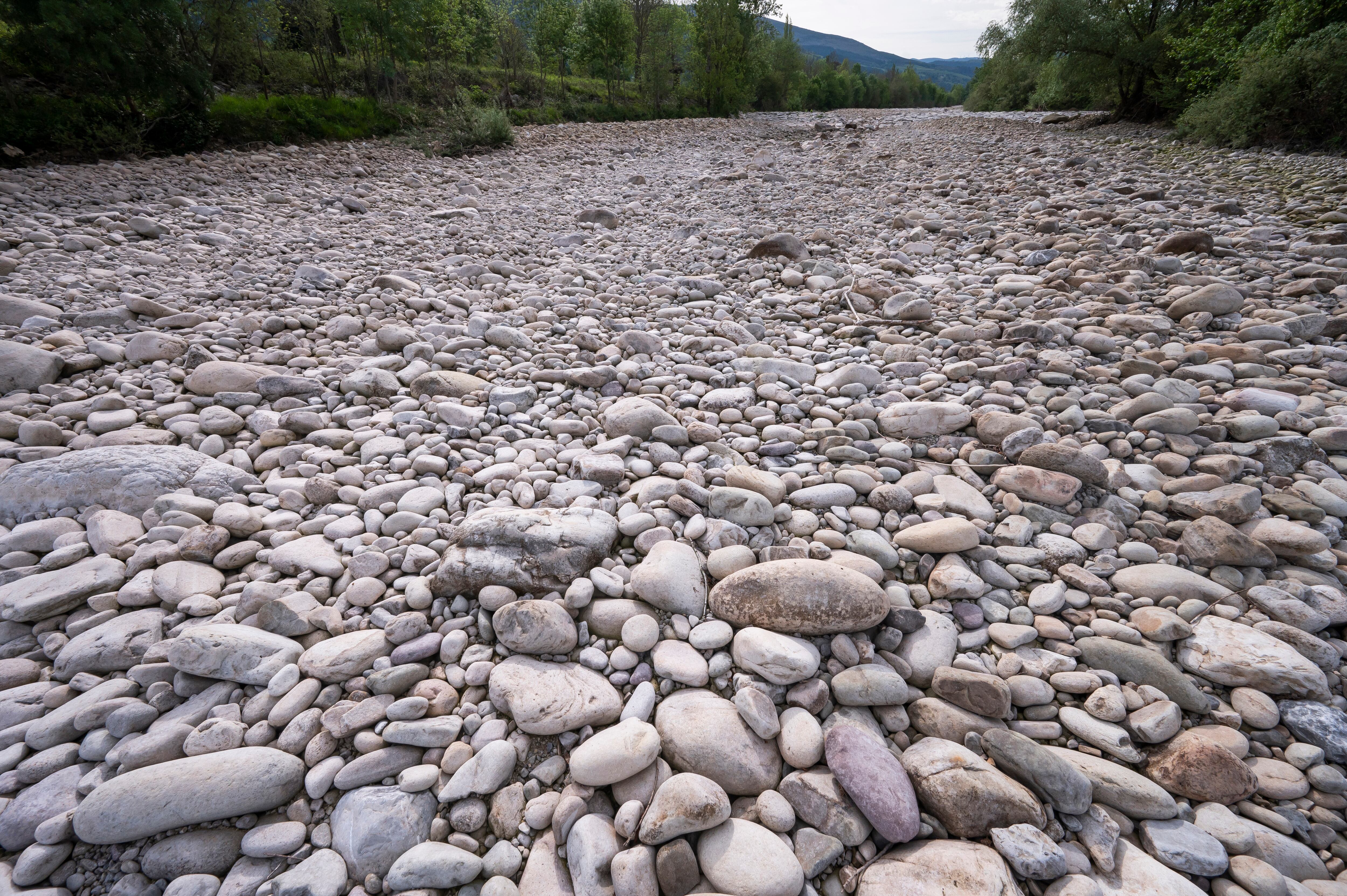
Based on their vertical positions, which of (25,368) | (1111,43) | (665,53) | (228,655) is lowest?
(228,655)

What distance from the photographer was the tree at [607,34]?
23828 millimetres

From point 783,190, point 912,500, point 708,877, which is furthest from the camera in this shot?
point 783,190

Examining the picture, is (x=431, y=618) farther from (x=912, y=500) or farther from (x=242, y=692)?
(x=912, y=500)

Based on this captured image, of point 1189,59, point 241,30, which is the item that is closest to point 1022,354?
point 1189,59

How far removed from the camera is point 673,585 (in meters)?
2.02

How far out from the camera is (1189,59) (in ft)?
40.8

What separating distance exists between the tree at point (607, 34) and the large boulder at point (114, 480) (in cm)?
2616

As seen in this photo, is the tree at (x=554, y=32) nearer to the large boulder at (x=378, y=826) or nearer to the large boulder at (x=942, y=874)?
the large boulder at (x=378, y=826)

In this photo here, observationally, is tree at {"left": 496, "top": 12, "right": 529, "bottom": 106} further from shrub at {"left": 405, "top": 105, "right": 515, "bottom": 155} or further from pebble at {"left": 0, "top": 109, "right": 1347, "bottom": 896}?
pebble at {"left": 0, "top": 109, "right": 1347, "bottom": 896}

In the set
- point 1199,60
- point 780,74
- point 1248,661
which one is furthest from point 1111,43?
Result: point 780,74

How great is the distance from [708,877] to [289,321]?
4.30m

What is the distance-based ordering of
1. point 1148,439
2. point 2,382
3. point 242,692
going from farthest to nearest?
1. point 2,382
2. point 1148,439
3. point 242,692

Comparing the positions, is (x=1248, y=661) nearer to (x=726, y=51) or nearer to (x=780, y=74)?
(x=726, y=51)

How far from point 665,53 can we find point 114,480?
98.9ft
